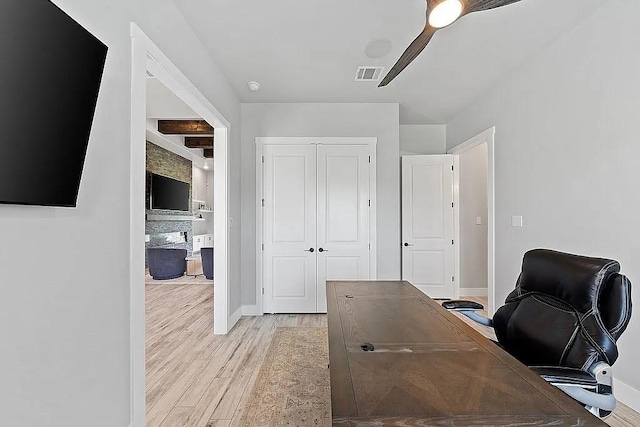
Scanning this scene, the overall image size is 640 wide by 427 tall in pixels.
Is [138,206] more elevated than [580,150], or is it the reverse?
[580,150]

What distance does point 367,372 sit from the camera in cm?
120

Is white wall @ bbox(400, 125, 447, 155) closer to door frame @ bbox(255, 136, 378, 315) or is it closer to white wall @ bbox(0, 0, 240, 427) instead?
door frame @ bbox(255, 136, 378, 315)

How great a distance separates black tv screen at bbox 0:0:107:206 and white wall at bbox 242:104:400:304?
3.28 meters

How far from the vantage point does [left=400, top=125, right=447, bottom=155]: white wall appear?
5738 mm

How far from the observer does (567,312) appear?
5.25 feet

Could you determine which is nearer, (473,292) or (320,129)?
(320,129)

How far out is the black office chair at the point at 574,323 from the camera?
1323 mm

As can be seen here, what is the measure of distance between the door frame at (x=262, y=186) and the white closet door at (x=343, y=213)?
0.19 ft

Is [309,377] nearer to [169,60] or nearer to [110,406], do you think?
[110,406]

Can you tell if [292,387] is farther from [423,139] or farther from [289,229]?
[423,139]

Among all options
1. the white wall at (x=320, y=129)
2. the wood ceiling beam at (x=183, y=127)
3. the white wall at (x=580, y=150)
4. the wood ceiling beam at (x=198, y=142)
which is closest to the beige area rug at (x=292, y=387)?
the white wall at (x=320, y=129)

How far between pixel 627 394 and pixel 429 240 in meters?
3.09

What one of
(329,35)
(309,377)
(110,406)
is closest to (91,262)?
(110,406)

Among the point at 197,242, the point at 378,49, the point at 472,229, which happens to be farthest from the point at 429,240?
the point at 197,242
